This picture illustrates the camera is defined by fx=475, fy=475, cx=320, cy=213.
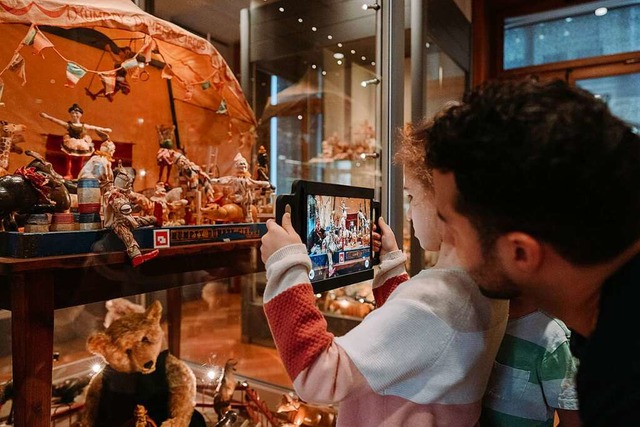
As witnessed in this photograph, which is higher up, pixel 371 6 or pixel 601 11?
pixel 601 11

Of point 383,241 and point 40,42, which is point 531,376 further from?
point 40,42

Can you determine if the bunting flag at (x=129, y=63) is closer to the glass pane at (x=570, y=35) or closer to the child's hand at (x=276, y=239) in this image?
the child's hand at (x=276, y=239)

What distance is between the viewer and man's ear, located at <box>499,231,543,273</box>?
520 mm

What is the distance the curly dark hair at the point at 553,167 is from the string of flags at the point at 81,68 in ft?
3.04

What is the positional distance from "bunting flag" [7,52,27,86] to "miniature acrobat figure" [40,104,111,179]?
0.09 metres

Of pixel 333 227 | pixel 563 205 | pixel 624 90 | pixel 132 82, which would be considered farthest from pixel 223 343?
pixel 624 90

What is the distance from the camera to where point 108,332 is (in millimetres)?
1214

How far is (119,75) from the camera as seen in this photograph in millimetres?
1228

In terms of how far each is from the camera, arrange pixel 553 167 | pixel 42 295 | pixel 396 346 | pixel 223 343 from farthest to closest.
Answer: pixel 223 343
pixel 42 295
pixel 396 346
pixel 553 167

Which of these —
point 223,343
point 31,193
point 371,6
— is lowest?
point 223,343

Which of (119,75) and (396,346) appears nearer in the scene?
(396,346)

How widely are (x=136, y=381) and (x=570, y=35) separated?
3.03 m

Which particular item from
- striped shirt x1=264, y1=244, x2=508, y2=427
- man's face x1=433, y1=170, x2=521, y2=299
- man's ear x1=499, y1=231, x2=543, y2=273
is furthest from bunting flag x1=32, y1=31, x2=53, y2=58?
man's ear x1=499, y1=231, x2=543, y2=273

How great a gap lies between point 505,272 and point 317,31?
5.65 ft
